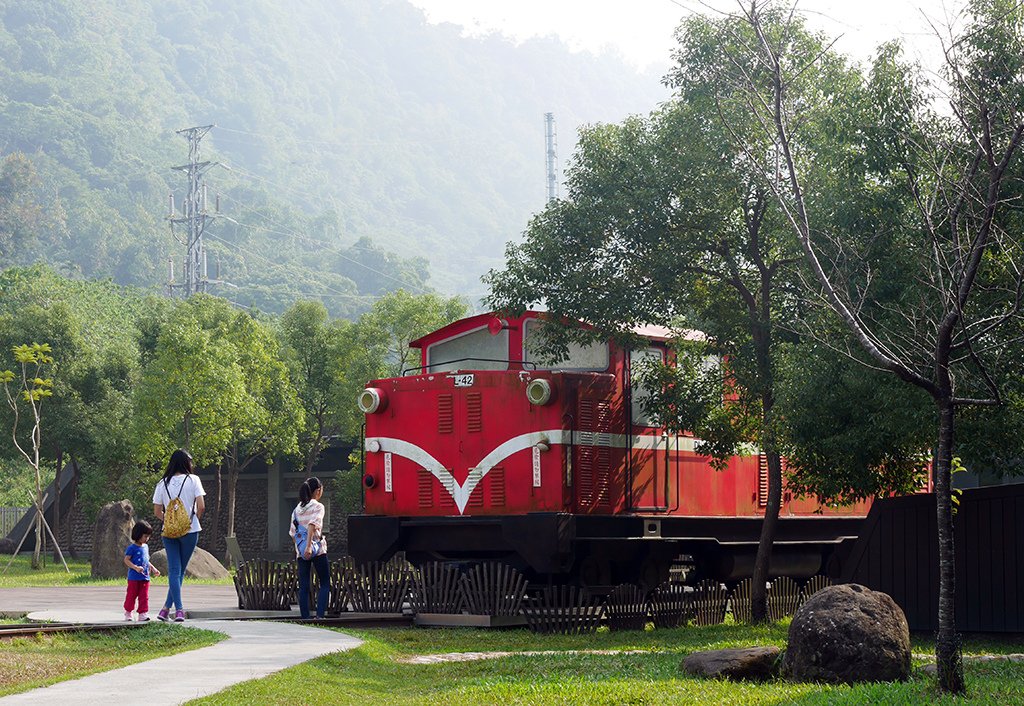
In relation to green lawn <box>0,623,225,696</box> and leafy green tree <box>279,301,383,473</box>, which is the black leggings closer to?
green lawn <box>0,623,225,696</box>

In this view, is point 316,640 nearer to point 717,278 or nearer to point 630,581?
point 630,581

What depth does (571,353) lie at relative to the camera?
19.3m

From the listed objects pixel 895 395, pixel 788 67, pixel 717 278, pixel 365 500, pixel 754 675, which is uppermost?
pixel 788 67

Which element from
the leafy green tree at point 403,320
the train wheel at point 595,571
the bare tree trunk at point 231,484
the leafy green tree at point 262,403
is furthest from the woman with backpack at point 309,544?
the bare tree trunk at point 231,484

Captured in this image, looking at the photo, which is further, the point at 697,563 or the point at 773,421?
the point at 697,563

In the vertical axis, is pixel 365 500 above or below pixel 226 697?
above

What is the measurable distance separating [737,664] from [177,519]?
719cm

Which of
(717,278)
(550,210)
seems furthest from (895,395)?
(550,210)

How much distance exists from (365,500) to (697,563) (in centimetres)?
542

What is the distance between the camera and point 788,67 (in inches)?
738

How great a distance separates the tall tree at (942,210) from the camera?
1040 centimetres

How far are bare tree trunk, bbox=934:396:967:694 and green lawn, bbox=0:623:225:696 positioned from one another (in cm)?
638

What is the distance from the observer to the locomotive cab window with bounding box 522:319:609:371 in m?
19.0

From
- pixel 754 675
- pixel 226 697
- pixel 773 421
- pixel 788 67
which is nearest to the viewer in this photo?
pixel 226 697
